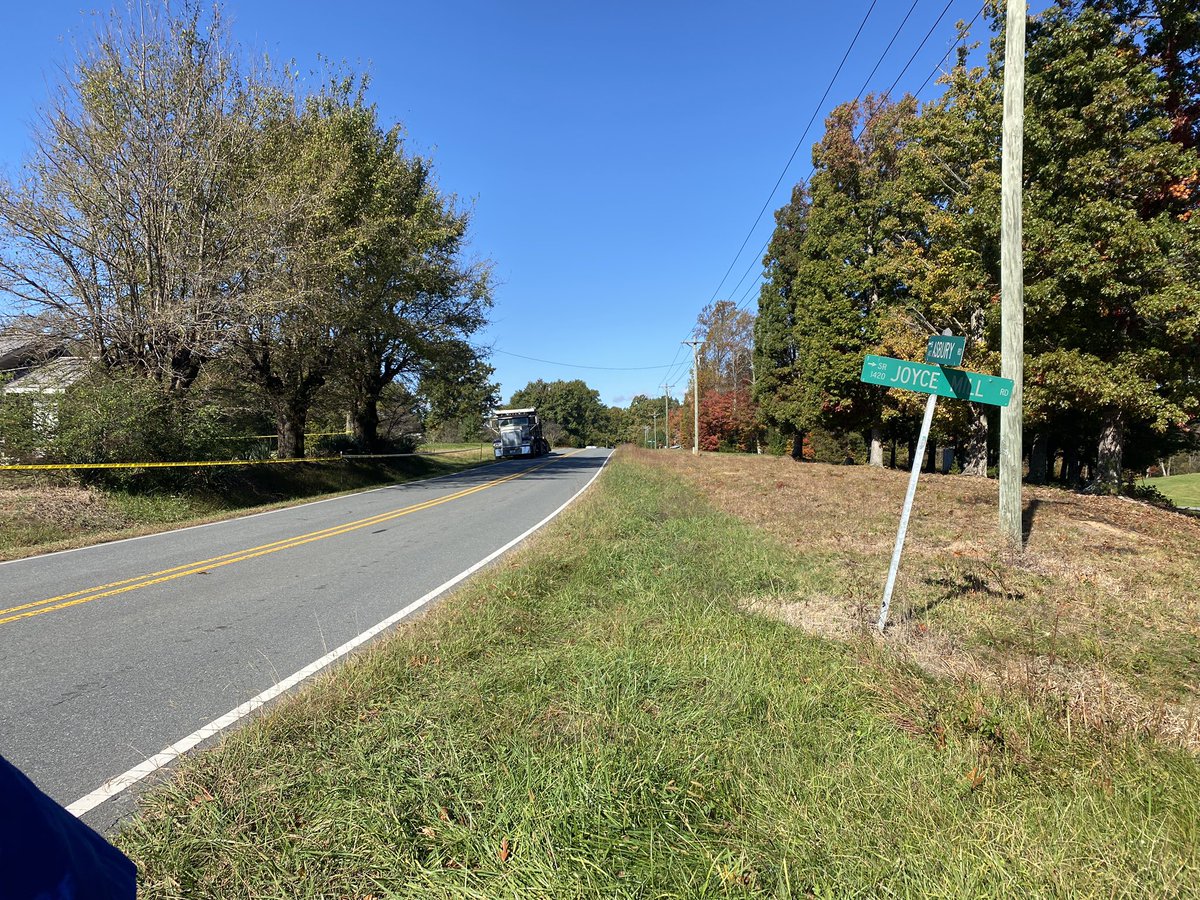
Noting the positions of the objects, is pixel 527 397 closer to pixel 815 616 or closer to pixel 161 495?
pixel 161 495

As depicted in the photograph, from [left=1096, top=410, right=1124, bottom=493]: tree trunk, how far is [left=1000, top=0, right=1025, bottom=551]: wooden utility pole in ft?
31.4

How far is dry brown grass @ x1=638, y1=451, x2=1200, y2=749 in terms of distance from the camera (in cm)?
375

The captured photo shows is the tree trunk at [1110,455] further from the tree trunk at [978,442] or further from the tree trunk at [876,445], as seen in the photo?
the tree trunk at [876,445]

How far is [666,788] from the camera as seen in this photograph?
258 centimetres

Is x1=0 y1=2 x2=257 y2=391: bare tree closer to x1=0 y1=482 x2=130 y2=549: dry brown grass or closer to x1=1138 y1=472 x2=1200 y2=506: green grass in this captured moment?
x1=0 y1=482 x2=130 y2=549: dry brown grass

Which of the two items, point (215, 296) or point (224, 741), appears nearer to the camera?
point (224, 741)

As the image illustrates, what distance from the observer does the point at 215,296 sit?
15.0m

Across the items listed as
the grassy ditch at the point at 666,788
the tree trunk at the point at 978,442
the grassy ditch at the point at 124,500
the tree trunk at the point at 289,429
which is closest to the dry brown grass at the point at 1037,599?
the grassy ditch at the point at 666,788

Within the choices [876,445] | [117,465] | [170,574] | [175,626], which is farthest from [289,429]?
[876,445]

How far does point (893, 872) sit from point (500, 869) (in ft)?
4.80

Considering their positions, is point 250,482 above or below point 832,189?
below

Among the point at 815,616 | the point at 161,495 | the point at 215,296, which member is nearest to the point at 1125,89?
the point at 815,616

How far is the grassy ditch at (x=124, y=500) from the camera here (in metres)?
10.1

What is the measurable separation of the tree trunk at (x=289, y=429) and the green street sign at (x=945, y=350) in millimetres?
20761
